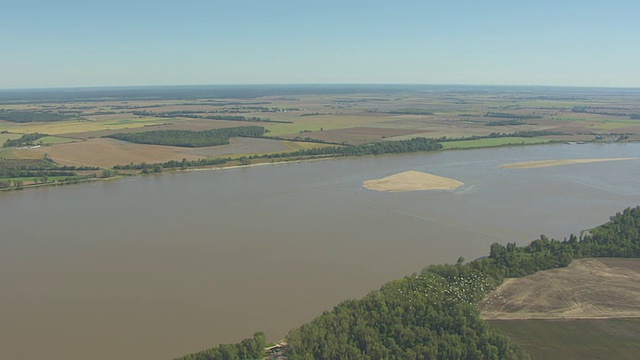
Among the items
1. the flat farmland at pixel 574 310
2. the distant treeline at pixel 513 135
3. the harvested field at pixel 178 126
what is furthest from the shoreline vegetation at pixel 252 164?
the harvested field at pixel 178 126

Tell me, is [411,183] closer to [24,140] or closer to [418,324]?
[418,324]

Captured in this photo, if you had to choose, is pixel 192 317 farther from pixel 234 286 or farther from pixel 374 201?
pixel 374 201

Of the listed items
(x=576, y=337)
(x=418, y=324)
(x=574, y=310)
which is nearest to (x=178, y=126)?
(x=418, y=324)

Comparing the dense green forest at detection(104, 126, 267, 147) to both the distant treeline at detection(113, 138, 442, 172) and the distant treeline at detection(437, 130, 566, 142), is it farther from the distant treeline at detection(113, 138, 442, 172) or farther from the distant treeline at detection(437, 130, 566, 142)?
the distant treeline at detection(437, 130, 566, 142)

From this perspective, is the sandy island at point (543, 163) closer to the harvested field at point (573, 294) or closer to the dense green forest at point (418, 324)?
the harvested field at point (573, 294)

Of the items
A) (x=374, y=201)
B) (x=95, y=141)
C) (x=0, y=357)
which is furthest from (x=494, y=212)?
(x=95, y=141)

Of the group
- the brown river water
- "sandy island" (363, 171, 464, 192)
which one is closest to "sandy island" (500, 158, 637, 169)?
the brown river water
